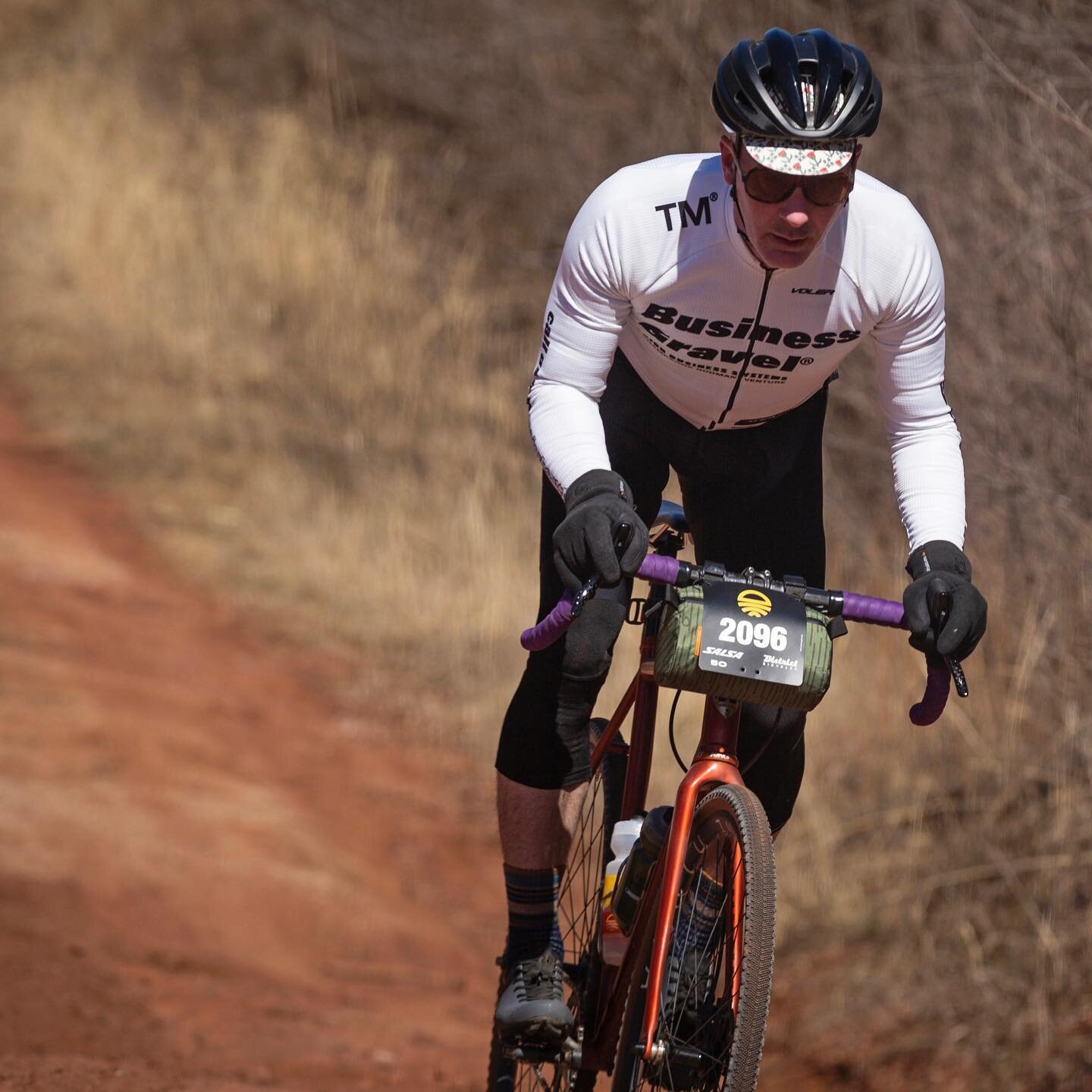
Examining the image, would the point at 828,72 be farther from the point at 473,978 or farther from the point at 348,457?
the point at 348,457

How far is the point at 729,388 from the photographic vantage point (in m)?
3.68

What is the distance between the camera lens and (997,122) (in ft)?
21.7

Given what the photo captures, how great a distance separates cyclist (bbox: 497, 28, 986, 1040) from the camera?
3.25 m

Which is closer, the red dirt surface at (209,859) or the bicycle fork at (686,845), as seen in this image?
the bicycle fork at (686,845)

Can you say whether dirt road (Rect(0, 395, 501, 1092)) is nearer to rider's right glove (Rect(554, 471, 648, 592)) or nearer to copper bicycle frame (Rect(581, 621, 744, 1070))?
copper bicycle frame (Rect(581, 621, 744, 1070))

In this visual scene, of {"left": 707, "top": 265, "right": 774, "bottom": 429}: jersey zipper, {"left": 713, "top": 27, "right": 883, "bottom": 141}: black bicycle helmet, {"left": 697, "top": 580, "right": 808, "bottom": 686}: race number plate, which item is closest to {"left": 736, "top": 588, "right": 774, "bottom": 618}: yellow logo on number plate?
{"left": 697, "top": 580, "right": 808, "bottom": 686}: race number plate

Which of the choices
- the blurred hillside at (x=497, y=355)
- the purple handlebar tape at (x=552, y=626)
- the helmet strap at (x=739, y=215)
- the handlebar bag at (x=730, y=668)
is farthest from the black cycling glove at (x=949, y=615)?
the blurred hillside at (x=497, y=355)

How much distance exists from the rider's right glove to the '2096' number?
0.69 ft

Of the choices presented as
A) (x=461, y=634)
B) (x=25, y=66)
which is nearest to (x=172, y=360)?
(x=461, y=634)

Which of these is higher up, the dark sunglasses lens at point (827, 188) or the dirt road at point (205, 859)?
the dark sunglasses lens at point (827, 188)

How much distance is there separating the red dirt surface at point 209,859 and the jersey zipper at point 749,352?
2.44m

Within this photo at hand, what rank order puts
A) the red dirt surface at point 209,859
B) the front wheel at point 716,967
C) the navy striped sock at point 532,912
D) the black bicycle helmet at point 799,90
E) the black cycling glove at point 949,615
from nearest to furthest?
the front wheel at point 716,967 < the black cycling glove at point 949,615 < the black bicycle helmet at point 799,90 < the navy striped sock at point 532,912 < the red dirt surface at point 209,859

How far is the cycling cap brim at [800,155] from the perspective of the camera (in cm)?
321

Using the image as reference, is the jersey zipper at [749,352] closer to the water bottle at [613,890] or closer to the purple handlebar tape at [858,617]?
the purple handlebar tape at [858,617]
